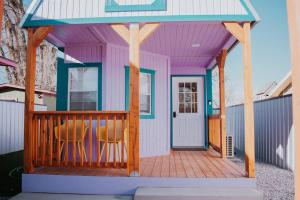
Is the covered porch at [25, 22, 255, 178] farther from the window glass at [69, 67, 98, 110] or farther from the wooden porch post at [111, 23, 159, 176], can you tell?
the window glass at [69, 67, 98, 110]

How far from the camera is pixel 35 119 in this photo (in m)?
4.45

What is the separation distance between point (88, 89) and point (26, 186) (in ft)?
7.67

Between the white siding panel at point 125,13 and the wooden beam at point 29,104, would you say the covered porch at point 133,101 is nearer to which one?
the wooden beam at point 29,104

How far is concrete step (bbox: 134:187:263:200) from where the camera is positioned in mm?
3699

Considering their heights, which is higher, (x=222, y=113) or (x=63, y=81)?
(x=63, y=81)

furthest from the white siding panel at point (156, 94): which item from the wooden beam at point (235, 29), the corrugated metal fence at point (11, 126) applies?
the corrugated metal fence at point (11, 126)

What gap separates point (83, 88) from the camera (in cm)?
586

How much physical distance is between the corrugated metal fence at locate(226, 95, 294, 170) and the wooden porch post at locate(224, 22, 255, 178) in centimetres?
264

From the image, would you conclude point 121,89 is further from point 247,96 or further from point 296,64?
point 296,64

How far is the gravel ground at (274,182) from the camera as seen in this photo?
4402 millimetres

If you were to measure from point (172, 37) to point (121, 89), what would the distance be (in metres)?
1.58

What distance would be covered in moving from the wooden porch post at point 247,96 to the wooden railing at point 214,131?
2.28m

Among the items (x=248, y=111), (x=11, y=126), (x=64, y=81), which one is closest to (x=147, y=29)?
(x=248, y=111)

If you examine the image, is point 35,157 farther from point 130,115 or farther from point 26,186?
point 130,115
